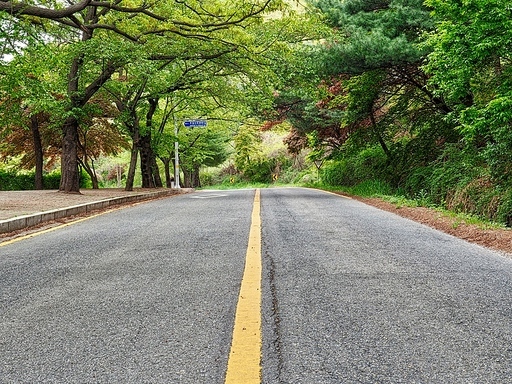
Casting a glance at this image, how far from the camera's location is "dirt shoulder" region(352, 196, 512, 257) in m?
5.38

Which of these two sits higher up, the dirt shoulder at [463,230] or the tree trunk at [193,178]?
the tree trunk at [193,178]

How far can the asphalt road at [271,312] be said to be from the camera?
1.92 metres

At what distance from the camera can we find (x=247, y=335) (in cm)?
225

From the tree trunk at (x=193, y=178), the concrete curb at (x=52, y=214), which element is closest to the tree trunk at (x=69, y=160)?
the concrete curb at (x=52, y=214)

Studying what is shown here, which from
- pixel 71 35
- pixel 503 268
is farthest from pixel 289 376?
pixel 71 35

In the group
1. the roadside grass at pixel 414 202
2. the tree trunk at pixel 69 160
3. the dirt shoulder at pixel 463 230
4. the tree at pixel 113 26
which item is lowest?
the dirt shoulder at pixel 463 230

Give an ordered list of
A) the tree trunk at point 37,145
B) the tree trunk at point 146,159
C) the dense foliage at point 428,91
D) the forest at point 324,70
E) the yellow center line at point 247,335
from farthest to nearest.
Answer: the tree trunk at point 146,159, the tree trunk at point 37,145, the forest at point 324,70, the dense foliage at point 428,91, the yellow center line at point 247,335

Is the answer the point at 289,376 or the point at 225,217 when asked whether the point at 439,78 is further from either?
the point at 289,376

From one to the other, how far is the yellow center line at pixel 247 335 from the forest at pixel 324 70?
18.4 ft

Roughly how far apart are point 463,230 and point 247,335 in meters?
5.13

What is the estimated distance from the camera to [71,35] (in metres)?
17.2

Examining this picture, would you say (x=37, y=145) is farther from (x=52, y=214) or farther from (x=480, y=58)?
(x=480, y=58)

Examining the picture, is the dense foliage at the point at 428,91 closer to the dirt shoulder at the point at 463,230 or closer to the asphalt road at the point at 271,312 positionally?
the dirt shoulder at the point at 463,230

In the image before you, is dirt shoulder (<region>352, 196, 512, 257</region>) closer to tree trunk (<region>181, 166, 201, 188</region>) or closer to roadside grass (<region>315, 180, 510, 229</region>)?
roadside grass (<region>315, 180, 510, 229</region>)
